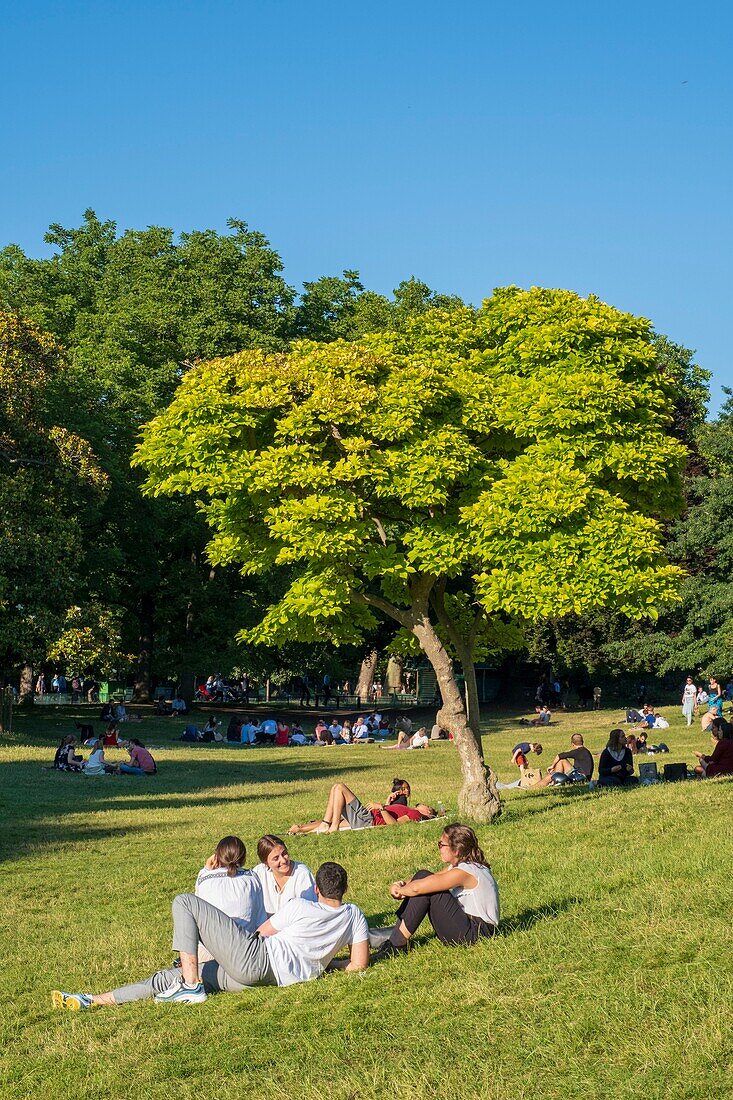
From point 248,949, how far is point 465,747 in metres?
10.6

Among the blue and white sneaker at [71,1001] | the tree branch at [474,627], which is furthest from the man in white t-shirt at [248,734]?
the blue and white sneaker at [71,1001]

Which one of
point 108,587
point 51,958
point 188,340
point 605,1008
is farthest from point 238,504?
point 188,340

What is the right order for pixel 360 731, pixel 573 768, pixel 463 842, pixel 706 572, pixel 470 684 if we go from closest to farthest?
pixel 463 842
pixel 470 684
pixel 573 768
pixel 360 731
pixel 706 572

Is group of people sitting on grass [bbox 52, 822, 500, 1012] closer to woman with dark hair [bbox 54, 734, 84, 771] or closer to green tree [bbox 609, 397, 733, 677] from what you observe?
woman with dark hair [bbox 54, 734, 84, 771]

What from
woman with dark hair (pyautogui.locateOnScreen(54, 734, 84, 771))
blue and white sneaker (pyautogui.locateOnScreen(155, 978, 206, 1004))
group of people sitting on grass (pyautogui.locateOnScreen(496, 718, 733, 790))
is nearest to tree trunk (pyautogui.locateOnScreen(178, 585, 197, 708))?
woman with dark hair (pyautogui.locateOnScreen(54, 734, 84, 771))

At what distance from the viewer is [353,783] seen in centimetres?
2731

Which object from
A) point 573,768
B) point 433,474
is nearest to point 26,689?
point 573,768

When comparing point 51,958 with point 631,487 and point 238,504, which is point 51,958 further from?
point 631,487

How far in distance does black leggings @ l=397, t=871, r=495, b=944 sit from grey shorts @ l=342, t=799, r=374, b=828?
27.8 feet

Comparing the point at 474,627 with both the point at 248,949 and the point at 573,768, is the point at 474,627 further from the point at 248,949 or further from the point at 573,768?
the point at 248,949

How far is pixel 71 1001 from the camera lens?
8.91m

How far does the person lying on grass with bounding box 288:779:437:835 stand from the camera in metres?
18.4

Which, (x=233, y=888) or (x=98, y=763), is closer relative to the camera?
(x=233, y=888)

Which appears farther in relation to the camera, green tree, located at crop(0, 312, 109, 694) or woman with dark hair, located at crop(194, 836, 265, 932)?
green tree, located at crop(0, 312, 109, 694)
